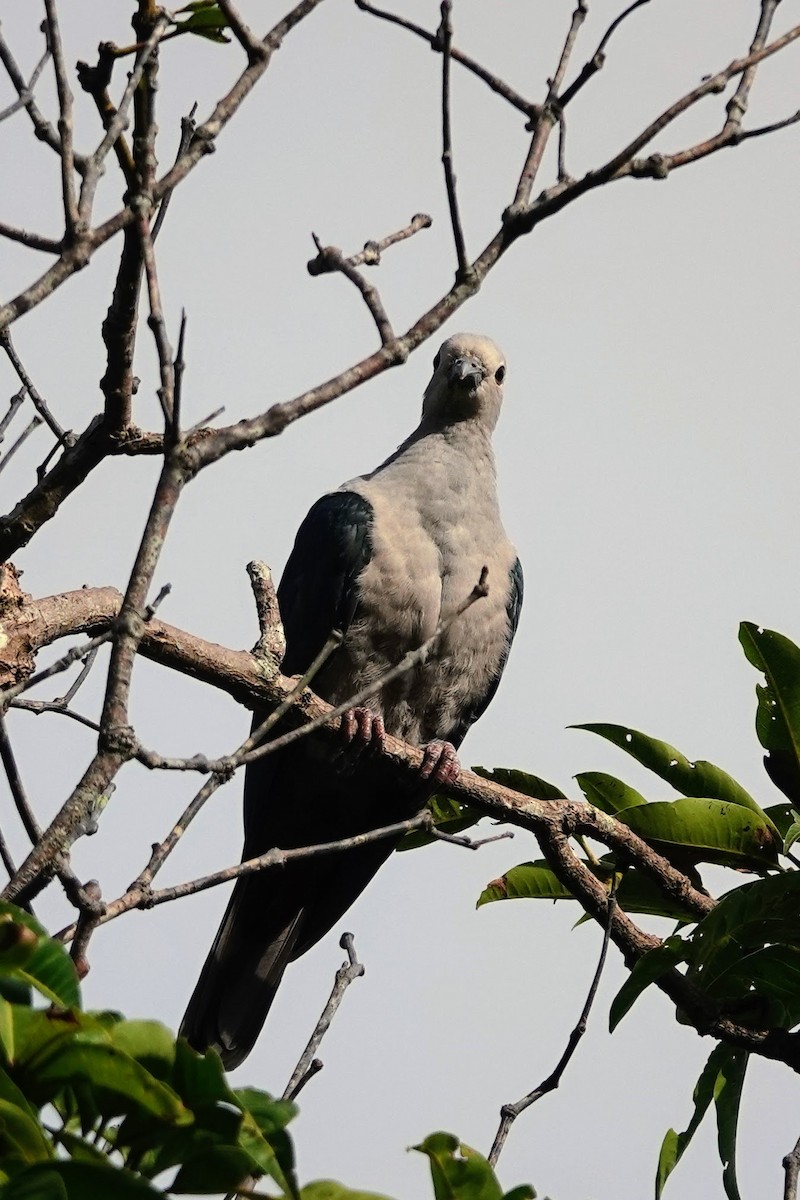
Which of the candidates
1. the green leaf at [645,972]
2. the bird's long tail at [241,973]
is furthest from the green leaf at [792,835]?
the bird's long tail at [241,973]

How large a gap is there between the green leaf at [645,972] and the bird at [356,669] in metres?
1.20

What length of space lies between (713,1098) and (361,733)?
1533 mm

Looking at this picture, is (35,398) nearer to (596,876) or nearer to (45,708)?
(45,708)

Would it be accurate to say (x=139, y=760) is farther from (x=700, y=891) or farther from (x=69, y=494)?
(x=700, y=891)

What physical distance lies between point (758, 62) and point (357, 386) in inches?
41.9

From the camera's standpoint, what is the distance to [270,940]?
5.23 m

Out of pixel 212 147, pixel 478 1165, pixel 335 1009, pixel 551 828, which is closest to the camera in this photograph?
pixel 478 1165

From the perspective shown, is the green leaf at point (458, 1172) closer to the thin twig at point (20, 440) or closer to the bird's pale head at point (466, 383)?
the thin twig at point (20, 440)

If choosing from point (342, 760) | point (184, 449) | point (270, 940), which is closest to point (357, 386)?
point (184, 449)

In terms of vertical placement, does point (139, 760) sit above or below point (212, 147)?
below

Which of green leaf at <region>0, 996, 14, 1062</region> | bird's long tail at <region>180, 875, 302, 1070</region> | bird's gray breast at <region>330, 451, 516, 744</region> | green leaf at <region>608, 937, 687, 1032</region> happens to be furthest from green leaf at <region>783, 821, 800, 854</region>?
green leaf at <region>0, 996, 14, 1062</region>

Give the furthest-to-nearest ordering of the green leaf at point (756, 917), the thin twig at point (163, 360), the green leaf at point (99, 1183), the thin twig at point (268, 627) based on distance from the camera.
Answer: the green leaf at point (756, 917) < the thin twig at point (268, 627) < the thin twig at point (163, 360) < the green leaf at point (99, 1183)

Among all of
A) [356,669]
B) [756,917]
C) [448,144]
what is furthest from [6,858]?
[356,669]

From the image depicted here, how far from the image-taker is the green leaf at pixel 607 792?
413cm
